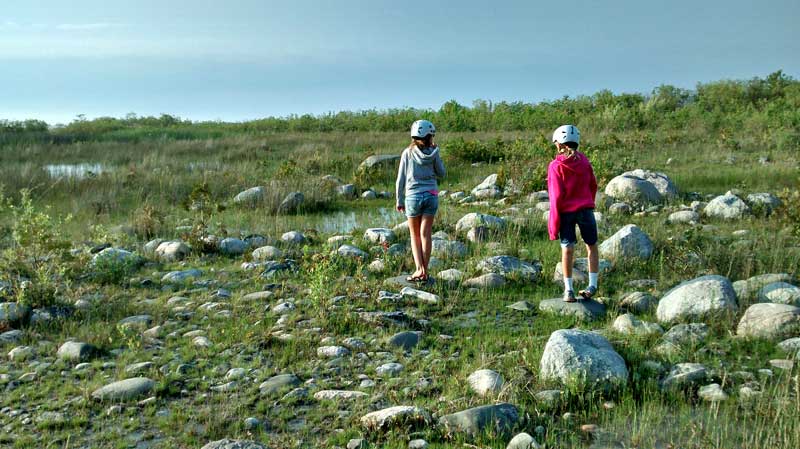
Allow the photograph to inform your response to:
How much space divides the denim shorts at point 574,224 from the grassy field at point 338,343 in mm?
727

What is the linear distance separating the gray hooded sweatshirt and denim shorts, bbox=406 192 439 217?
59 millimetres

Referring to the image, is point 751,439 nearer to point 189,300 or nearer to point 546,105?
point 189,300

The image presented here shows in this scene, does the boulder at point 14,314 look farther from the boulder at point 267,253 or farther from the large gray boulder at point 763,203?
the large gray boulder at point 763,203

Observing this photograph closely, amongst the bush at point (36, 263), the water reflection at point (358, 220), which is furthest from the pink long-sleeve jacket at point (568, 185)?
the bush at point (36, 263)

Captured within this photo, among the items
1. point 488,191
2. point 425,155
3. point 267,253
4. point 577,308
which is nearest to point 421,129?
point 425,155

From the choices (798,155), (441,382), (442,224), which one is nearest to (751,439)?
(441,382)

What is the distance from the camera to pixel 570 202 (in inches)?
260

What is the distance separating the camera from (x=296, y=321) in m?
6.47

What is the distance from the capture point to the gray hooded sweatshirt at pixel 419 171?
24.8 feet

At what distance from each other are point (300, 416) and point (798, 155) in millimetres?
15815

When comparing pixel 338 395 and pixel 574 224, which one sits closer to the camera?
pixel 338 395

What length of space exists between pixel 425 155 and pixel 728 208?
5543mm

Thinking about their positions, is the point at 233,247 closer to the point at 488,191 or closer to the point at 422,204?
the point at 422,204

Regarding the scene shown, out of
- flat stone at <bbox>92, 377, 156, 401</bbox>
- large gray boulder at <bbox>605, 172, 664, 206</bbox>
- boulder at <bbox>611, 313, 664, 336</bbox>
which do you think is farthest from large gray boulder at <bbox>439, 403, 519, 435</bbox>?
large gray boulder at <bbox>605, 172, 664, 206</bbox>
